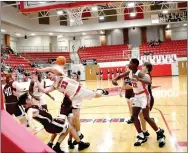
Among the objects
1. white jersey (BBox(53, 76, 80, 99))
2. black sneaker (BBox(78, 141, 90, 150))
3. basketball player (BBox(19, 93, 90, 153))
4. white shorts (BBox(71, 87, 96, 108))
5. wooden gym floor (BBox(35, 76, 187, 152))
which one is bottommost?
wooden gym floor (BBox(35, 76, 187, 152))

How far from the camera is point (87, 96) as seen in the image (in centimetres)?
531

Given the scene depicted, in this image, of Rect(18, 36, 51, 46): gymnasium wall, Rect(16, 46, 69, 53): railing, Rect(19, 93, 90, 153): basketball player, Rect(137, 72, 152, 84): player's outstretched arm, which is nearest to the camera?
Rect(19, 93, 90, 153): basketball player

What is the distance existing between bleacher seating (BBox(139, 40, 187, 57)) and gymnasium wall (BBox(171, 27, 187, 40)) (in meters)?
3.23

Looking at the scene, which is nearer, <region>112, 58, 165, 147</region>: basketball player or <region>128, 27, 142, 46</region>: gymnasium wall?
<region>112, 58, 165, 147</region>: basketball player

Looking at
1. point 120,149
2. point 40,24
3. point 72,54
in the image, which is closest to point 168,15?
point 72,54

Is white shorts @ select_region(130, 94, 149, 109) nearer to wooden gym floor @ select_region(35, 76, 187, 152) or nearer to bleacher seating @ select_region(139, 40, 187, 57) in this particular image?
wooden gym floor @ select_region(35, 76, 187, 152)

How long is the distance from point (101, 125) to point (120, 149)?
220cm

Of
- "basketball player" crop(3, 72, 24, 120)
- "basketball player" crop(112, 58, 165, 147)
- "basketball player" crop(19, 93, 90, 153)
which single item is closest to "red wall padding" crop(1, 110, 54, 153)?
"basketball player" crop(19, 93, 90, 153)

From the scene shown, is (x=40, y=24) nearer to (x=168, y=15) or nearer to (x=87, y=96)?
(x=168, y=15)

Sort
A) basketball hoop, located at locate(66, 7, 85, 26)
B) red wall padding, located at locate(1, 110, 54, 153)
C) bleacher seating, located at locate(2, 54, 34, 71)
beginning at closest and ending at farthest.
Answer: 1. red wall padding, located at locate(1, 110, 54, 153)
2. basketball hoop, located at locate(66, 7, 85, 26)
3. bleacher seating, located at locate(2, 54, 34, 71)

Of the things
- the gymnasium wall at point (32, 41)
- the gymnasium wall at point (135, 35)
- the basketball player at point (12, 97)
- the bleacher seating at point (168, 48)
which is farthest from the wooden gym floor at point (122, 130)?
the gymnasium wall at point (32, 41)

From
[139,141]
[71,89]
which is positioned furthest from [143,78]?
[71,89]

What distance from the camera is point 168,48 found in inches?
1176

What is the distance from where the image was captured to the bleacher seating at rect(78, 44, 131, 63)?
99.2ft
